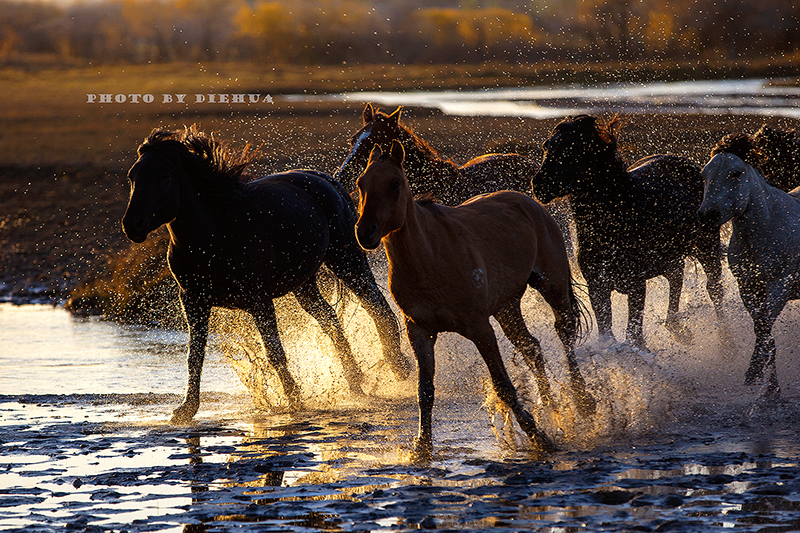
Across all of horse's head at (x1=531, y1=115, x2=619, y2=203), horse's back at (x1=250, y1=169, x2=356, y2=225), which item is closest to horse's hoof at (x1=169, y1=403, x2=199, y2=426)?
horse's back at (x1=250, y1=169, x2=356, y2=225)

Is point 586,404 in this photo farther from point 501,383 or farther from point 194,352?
point 194,352

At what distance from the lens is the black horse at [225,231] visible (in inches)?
294

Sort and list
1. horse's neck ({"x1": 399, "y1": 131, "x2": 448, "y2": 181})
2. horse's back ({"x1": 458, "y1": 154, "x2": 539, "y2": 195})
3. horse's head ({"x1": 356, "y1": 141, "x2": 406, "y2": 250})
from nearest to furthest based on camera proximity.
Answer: horse's head ({"x1": 356, "y1": 141, "x2": 406, "y2": 250})
horse's neck ({"x1": 399, "y1": 131, "x2": 448, "y2": 181})
horse's back ({"x1": 458, "y1": 154, "x2": 539, "y2": 195})

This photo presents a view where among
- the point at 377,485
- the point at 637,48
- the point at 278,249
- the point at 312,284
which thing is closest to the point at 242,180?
the point at 278,249

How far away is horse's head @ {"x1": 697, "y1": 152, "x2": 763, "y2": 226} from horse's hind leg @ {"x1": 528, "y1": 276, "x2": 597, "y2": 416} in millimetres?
1228

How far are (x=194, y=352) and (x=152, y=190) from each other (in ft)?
4.29

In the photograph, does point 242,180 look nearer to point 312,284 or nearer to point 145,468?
point 312,284

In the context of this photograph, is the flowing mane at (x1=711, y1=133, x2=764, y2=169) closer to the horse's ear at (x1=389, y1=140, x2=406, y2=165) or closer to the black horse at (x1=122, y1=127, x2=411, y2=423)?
the horse's ear at (x1=389, y1=140, x2=406, y2=165)

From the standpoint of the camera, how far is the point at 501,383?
624cm

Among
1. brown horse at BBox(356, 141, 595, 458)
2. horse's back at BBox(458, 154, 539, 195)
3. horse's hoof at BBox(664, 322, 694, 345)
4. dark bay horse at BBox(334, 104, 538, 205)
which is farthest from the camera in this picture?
horse's back at BBox(458, 154, 539, 195)

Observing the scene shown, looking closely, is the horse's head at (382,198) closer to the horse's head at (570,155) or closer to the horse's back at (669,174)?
the horse's head at (570,155)

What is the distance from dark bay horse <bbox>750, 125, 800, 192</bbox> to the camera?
9.25 meters

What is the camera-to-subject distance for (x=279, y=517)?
5156 mm

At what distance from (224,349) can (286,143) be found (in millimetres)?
20214
